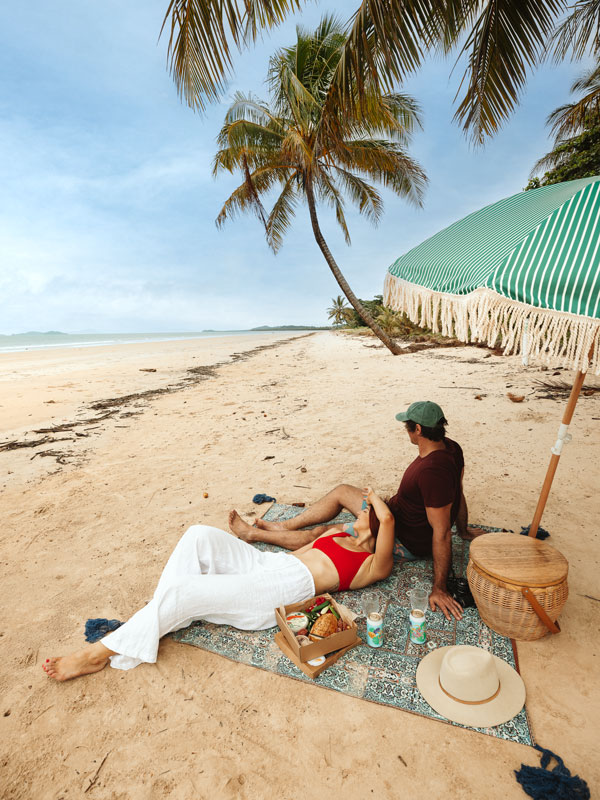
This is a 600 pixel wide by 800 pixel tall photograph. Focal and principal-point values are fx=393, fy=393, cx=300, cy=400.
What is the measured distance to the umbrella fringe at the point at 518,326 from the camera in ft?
5.50

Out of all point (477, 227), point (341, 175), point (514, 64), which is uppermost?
point (341, 175)

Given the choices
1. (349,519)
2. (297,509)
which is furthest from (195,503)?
(349,519)

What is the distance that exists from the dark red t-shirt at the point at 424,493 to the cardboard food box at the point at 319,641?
0.79m

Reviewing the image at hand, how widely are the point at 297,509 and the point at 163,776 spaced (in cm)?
232

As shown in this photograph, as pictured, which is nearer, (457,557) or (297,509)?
(457,557)

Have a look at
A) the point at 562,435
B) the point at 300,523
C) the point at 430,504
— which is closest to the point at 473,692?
the point at 430,504

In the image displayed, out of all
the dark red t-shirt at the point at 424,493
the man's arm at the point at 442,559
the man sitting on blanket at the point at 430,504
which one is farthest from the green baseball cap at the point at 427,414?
the man's arm at the point at 442,559

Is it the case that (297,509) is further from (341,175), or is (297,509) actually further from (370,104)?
(341,175)

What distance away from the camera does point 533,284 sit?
5.58ft

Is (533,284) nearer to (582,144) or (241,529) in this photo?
(241,529)

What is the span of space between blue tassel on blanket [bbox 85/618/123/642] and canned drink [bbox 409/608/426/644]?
6.06 ft

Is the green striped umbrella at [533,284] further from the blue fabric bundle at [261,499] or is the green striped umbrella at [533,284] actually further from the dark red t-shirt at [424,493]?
the blue fabric bundle at [261,499]

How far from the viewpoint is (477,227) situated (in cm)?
243

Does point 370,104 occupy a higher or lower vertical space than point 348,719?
higher
